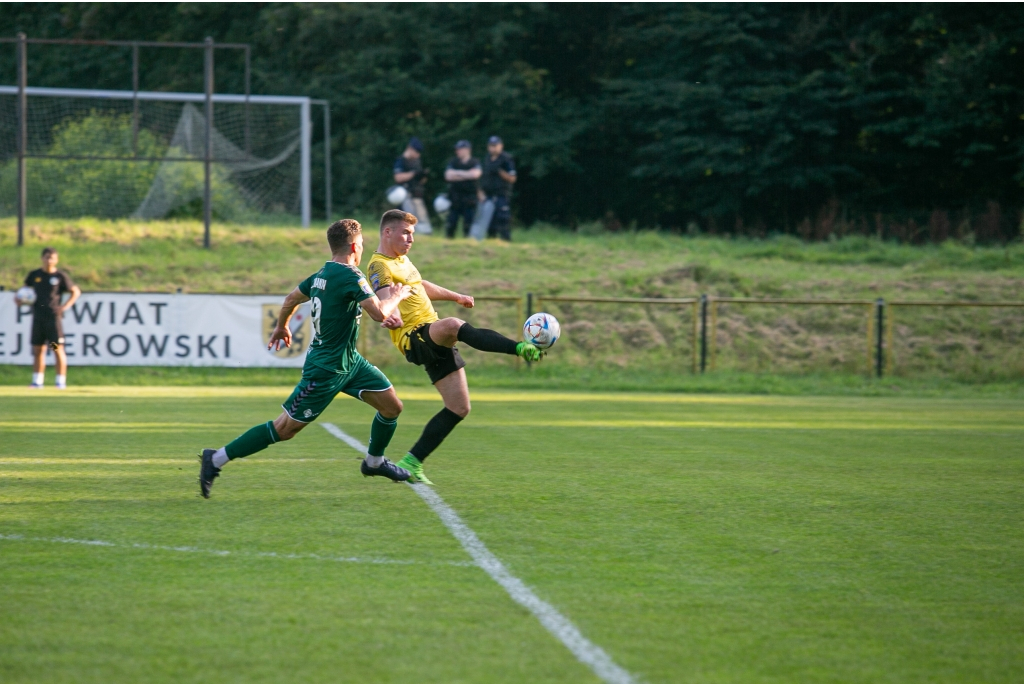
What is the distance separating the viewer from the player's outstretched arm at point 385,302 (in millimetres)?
7461

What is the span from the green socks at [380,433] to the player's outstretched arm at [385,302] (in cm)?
93

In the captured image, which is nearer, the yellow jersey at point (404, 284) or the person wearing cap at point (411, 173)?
the yellow jersey at point (404, 284)

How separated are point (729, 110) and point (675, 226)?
220 inches

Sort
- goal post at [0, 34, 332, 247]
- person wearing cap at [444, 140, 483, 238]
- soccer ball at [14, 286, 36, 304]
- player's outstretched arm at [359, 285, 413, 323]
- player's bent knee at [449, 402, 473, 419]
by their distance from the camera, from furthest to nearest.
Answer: goal post at [0, 34, 332, 247]
person wearing cap at [444, 140, 483, 238]
soccer ball at [14, 286, 36, 304]
player's bent knee at [449, 402, 473, 419]
player's outstretched arm at [359, 285, 413, 323]

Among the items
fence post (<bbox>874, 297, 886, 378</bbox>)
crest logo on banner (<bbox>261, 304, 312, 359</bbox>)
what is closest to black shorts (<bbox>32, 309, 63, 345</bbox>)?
crest logo on banner (<bbox>261, 304, 312, 359</bbox>)

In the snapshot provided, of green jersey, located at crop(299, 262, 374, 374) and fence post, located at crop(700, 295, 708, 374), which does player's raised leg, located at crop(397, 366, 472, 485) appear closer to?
green jersey, located at crop(299, 262, 374, 374)

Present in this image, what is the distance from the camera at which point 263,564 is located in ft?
19.8

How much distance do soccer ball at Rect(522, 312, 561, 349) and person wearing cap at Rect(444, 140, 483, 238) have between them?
63.1ft

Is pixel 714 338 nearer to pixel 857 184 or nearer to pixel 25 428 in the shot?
pixel 25 428

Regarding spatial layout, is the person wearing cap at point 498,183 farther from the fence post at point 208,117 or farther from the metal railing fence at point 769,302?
the fence post at point 208,117

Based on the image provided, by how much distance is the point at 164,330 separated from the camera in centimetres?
2106

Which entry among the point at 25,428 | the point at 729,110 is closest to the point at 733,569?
the point at 25,428

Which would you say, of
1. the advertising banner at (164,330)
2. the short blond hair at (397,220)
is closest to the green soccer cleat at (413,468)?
the short blond hair at (397,220)

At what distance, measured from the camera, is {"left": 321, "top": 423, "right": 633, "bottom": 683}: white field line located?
4.42 m
